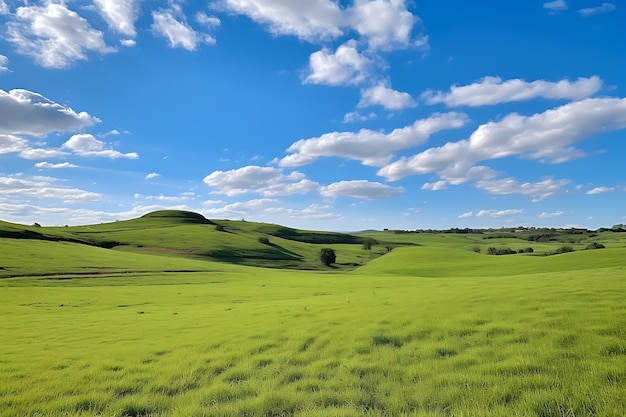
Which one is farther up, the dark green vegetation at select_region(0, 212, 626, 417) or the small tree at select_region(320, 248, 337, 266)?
the dark green vegetation at select_region(0, 212, 626, 417)

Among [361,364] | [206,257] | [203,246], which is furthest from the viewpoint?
[203,246]

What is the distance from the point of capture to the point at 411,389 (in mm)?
8516

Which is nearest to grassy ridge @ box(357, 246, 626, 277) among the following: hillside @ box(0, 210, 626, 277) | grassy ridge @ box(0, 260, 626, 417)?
hillside @ box(0, 210, 626, 277)

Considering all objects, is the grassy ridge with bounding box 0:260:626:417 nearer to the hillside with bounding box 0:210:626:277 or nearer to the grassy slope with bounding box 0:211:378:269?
the hillside with bounding box 0:210:626:277

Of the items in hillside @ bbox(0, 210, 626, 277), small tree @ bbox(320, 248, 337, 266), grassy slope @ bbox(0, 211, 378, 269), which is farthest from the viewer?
small tree @ bbox(320, 248, 337, 266)

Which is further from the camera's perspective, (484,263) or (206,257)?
(206,257)

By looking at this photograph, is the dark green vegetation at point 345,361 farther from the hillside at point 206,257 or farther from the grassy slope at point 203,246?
the grassy slope at point 203,246

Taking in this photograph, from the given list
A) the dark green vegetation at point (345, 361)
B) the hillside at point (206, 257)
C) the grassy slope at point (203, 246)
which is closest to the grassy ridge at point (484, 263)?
the hillside at point (206, 257)

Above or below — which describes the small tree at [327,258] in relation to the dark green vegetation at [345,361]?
below

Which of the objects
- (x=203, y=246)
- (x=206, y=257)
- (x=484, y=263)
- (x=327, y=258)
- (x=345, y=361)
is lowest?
(x=327, y=258)

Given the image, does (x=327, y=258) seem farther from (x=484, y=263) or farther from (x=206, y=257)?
(x=484, y=263)

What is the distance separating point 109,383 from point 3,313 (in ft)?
77.8

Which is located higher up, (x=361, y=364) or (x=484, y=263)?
(x=361, y=364)

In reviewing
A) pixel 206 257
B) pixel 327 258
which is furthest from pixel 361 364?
pixel 327 258
